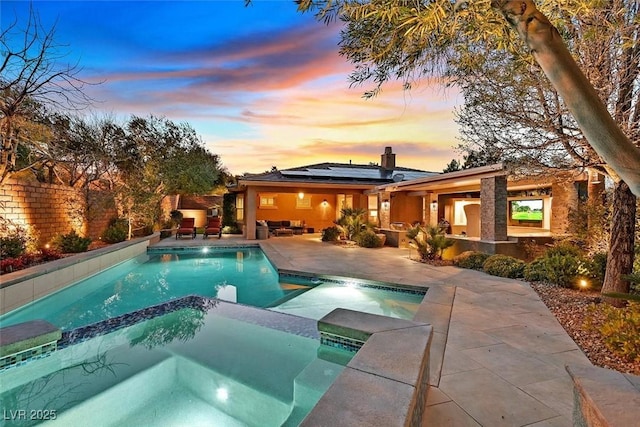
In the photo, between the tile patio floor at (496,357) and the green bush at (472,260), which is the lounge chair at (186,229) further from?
the green bush at (472,260)

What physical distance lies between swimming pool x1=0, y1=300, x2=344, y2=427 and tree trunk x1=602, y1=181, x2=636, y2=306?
16.9 feet

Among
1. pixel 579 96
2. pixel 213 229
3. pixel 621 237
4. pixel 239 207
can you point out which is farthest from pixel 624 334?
pixel 239 207

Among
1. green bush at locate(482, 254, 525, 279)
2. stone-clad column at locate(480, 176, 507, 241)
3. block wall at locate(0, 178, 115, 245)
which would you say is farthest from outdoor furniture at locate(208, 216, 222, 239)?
green bush at locate(482, 254, 525, 279)

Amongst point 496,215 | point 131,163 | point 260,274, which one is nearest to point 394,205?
point 496,215

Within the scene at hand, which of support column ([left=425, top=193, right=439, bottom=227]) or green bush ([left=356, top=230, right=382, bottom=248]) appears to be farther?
support column ([left=425, top=193, right=439, bottom=227])

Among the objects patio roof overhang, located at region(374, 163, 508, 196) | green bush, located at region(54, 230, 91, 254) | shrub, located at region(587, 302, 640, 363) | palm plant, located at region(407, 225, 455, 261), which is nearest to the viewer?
shrub, located at region(587, 302, 640, 363)

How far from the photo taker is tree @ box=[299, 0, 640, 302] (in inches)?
72.3

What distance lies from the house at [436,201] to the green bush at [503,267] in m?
1.14

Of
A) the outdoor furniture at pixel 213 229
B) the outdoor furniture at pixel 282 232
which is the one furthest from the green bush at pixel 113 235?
the outdoor furniture at pixel 282 232

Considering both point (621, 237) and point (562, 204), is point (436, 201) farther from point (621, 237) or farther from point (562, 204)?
point (621, 237)

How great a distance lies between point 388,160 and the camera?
71.7 ft

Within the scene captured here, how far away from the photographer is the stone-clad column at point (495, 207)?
9727 mm

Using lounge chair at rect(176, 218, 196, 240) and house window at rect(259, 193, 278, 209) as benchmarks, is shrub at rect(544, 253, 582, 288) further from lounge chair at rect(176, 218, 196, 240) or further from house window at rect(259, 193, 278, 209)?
house window at rect(259, 193, 278, 209)

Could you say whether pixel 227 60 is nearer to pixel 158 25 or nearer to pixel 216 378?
pixel 158 25
